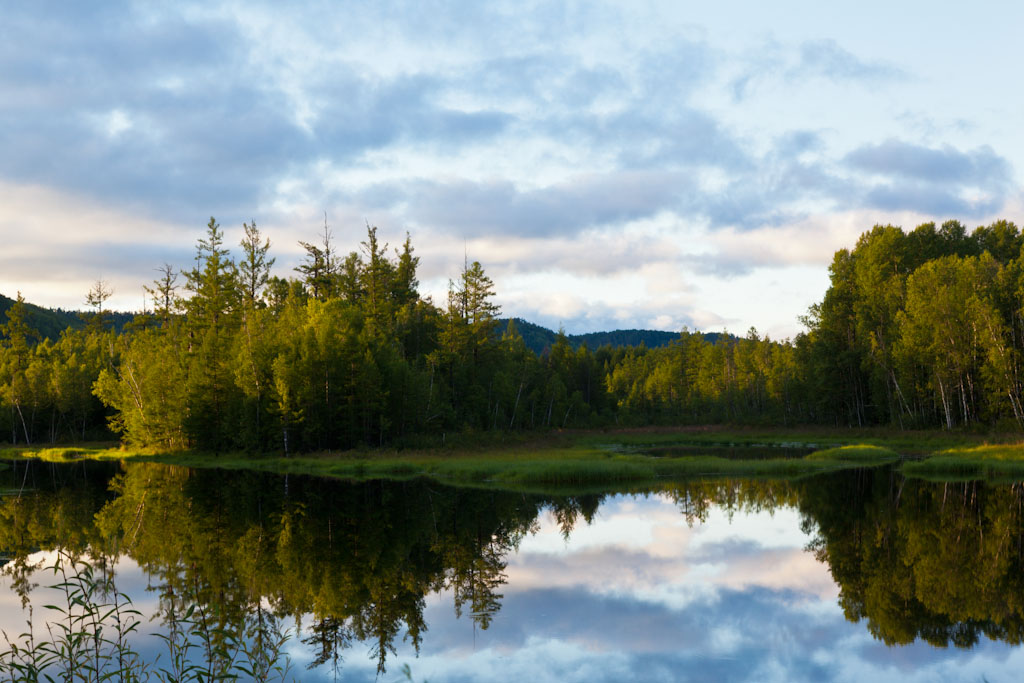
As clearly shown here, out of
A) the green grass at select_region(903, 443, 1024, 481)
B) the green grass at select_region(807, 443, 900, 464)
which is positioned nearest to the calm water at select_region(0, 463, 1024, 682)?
the green grass at select_region(903, 443, 1024, 481)

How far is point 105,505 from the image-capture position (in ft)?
114

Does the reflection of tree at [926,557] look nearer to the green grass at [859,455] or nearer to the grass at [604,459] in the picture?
the grass at [604,459]

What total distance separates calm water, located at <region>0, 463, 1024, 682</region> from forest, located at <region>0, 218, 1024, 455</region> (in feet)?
72.7

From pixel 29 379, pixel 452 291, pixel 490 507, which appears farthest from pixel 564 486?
pixel 29 379

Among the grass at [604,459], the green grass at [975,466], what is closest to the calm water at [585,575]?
the green grass at [975,466]

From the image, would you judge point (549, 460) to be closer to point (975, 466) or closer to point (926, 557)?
point (975, 466)

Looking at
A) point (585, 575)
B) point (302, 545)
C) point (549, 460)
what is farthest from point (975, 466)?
point (302, 545)

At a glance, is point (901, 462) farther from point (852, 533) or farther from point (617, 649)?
point (617, 649)

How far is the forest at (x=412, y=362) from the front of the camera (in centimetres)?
5953

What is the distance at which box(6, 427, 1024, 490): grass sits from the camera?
44188 mm

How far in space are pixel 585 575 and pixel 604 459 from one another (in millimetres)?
29248

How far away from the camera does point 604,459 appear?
51.3 metres

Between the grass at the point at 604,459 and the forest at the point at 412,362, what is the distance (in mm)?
3589

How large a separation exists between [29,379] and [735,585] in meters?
93.2
